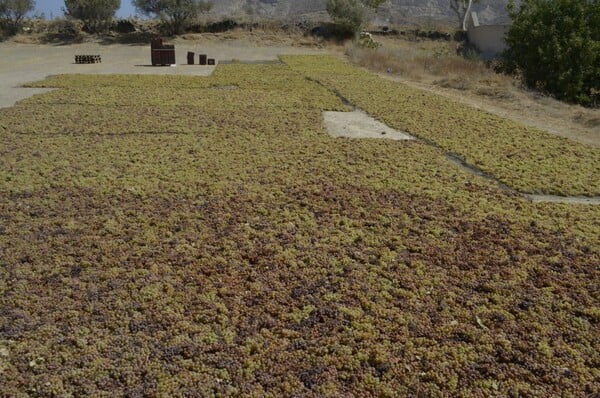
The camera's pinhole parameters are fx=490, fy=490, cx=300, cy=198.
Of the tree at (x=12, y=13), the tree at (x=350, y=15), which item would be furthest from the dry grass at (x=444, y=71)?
the tree at (x=12, y=13)

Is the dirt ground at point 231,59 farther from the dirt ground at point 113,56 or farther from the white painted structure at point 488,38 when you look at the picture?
the white painted structure at point 488,38

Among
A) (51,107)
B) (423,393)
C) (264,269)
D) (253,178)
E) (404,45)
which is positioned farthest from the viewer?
(404,45)

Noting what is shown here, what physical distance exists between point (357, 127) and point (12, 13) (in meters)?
30.6

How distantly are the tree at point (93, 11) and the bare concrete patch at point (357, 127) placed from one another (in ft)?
87.3

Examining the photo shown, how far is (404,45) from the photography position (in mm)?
31734

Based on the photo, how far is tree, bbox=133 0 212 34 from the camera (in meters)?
31.4

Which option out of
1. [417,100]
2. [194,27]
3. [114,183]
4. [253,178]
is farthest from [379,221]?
[194,27]

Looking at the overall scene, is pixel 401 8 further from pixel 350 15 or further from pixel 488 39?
pixel 488 39

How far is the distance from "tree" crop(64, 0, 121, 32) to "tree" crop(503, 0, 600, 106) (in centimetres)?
2525

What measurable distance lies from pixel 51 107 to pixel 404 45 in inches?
1026

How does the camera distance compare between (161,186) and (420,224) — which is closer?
(420,224)

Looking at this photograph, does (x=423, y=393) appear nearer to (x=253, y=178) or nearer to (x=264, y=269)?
(x=264, y=269)

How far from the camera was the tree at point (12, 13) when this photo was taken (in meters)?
29.9

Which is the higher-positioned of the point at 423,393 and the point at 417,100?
the point at 417,100
